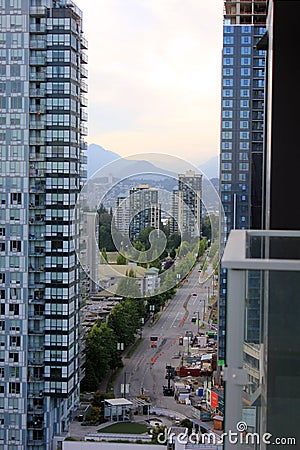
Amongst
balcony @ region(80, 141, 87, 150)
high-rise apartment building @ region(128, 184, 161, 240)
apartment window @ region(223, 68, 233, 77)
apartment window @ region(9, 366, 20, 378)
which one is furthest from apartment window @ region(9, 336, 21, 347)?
apartment window @ region(223, 68, 233, 77)

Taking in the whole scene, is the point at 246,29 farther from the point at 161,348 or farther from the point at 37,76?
the point at 161,348

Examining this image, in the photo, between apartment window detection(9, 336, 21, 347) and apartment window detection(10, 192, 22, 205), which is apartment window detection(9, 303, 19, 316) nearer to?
apartment window detection(9, 336, 21, 347)

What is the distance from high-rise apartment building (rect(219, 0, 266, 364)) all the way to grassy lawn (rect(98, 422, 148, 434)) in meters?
0.68

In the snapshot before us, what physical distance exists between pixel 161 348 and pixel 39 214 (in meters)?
1.00

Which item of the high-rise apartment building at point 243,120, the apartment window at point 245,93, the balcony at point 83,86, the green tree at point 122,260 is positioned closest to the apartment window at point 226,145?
the high-rise apartment building at point 243,120

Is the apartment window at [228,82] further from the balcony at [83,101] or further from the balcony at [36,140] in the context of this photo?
the balcony at [36,140]

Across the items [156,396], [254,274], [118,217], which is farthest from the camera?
[156,396]

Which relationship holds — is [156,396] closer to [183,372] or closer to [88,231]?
[183,372]

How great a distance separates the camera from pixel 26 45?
11.6 ft

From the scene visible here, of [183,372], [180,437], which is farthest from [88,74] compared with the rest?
[180,437]

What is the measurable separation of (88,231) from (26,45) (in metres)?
1.06
